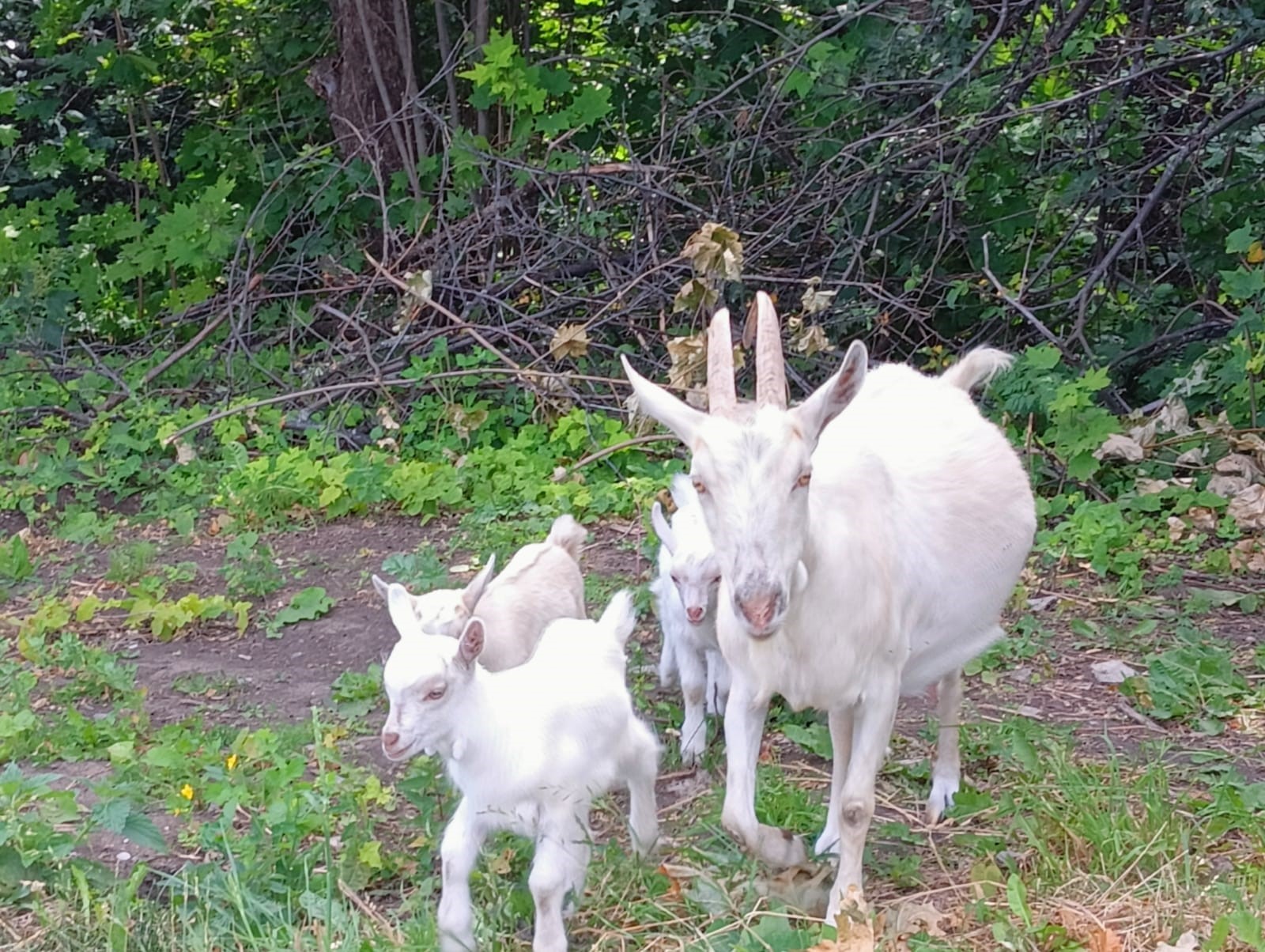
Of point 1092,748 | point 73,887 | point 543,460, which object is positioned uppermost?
point 73,887

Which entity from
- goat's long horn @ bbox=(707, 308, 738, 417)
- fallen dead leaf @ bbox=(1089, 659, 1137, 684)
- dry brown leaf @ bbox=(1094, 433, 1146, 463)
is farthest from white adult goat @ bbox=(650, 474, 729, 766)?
dry brown leaf @ bbox=(1094, 433, 1146, 463)

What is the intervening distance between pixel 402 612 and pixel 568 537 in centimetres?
136

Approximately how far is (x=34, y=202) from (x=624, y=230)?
469 cm

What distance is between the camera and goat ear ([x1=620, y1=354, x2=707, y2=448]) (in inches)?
128

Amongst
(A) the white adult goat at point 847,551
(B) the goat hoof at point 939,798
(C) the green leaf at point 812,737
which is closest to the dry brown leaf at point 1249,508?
(A) the white adult goat at point 847,551

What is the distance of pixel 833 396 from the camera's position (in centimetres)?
320

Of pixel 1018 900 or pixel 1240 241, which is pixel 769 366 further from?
pixel 1240 241

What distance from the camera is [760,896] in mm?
3479

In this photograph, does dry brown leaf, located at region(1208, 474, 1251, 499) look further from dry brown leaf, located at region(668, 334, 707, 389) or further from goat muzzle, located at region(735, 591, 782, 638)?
goat muzzle, located at region(735, 591, 782, 638)

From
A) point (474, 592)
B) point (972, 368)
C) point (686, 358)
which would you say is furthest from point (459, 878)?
point (686, 358)

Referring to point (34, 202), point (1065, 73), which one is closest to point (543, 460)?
point (1065, 73)

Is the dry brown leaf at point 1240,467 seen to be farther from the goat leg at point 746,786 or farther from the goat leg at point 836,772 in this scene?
the goat leg at point 746,786

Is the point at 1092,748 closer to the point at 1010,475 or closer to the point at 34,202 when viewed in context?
the point at 1010,475

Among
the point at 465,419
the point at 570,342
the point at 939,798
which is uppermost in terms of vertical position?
the point at 939,798
